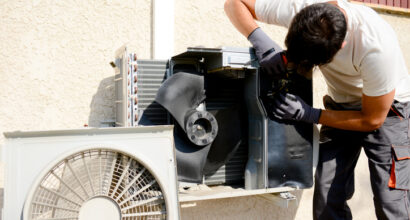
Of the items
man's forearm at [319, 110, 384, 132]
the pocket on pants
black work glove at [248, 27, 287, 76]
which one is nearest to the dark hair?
black work glove at [248, 27, 287, 76]

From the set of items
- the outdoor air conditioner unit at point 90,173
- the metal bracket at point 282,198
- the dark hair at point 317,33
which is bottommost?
the metal bracket at point 282,198

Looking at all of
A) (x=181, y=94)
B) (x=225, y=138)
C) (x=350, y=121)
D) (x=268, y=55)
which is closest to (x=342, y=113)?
(x=350, y=121)

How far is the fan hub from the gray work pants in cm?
110

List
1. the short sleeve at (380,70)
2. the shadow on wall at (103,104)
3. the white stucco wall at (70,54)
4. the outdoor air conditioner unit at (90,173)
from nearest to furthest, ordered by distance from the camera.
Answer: the outdoor air conditioner unit at (90,173), the short sleeve at (380,70), the white stucco wall at (70,54), the shadow on wall at (103,104)

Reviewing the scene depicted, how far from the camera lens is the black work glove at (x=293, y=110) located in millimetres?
1702

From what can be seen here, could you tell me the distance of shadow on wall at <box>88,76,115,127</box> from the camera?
2139 mm

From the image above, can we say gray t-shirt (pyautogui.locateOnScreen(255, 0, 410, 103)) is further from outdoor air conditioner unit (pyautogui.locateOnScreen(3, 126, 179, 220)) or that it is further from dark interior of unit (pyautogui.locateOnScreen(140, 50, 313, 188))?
outdoor air conditioner unit (pyautogui.locateOnScreen(3, 126, 179, 220))

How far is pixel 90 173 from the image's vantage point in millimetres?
1322

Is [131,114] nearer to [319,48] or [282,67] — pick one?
[282,67]

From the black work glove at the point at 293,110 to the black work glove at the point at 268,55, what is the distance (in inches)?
5.6

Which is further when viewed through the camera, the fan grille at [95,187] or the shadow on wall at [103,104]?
the shadow on wall at [103,104]

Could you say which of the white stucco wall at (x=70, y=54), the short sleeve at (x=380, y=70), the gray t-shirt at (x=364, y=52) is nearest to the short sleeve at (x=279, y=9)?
the gray t-shirt at (x=364, y=52)

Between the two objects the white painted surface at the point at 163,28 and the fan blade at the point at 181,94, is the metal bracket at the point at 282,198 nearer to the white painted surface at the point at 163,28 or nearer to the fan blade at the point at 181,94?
the fan blade at the point at 181,94

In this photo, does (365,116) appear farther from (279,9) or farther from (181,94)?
(181,94)
